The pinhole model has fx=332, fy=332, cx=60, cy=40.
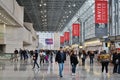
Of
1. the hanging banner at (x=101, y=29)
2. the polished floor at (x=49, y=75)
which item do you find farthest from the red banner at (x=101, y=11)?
the polished floor at (x=49, y=75)

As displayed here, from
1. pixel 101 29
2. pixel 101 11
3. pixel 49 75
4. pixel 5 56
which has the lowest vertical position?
pixel 49 75

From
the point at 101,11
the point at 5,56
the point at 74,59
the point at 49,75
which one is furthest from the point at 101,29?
the point at 5,56

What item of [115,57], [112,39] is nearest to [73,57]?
[115,57]

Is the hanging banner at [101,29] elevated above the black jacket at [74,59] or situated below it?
above

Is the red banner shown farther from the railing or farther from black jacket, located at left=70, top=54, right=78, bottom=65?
the railing

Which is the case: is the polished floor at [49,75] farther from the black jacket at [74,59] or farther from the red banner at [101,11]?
the red banner at [101,11]

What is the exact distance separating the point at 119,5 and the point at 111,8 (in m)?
3.19

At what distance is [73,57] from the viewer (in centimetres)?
2097

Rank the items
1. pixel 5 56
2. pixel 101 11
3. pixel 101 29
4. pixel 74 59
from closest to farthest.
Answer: pixel 74 59 < pixel 101 11 < pixel 101 29 < pixel 5 56

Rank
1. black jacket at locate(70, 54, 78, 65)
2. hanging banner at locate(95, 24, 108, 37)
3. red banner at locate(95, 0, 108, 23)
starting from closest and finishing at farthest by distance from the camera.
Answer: black jacket at locate(70, 54, 78, 65) → red banner at locate(95, 0, 108, 23) → hanging banner at locate(95, 24, 108, 37)

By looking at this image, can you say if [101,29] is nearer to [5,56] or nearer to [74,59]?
[74,59]

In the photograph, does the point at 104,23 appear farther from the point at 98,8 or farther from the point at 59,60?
the point at 59,60

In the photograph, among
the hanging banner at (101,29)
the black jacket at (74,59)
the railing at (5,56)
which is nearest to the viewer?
the black jacket at (74,59)

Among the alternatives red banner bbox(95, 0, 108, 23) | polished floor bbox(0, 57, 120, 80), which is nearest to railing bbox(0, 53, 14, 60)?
red banner bbox(95, 0, 108, 23)
